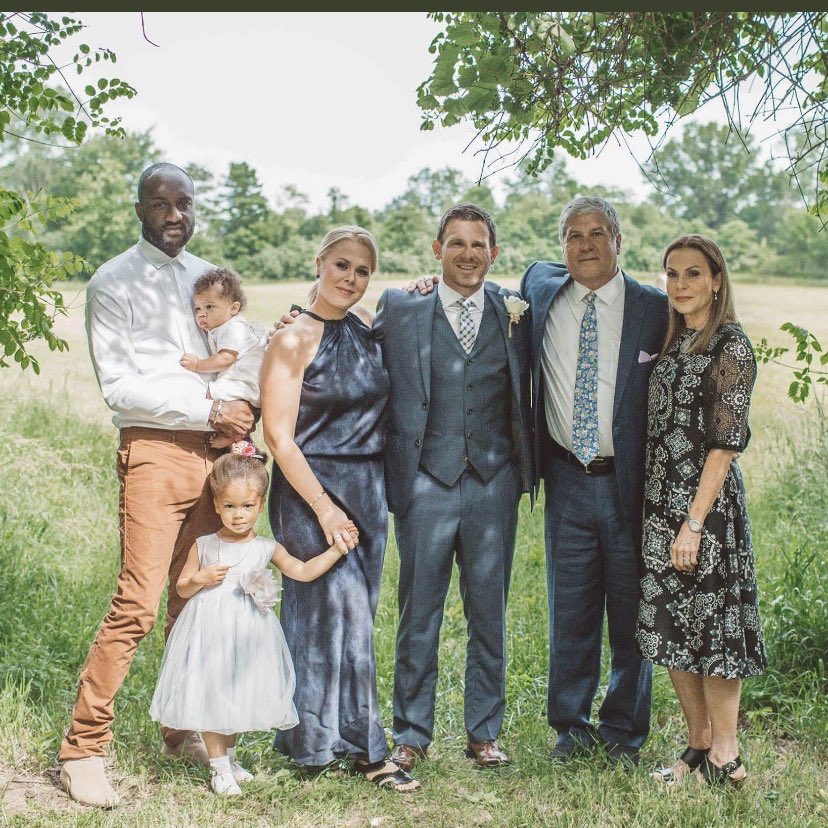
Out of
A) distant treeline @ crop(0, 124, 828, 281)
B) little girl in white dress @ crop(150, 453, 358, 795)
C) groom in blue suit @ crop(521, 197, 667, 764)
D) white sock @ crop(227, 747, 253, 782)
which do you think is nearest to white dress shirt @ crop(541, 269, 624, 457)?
groom in blue suit @ crop(521, 197, 667, 764)

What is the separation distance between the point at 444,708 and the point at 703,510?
1864 millimetres

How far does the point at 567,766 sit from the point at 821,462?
349cm

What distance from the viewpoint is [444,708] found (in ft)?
15.4

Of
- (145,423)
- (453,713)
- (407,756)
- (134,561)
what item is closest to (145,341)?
(145,423)

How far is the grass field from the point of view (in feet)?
11.6

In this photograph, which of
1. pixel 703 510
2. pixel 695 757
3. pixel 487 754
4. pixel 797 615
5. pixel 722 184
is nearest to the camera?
pixel 703 510

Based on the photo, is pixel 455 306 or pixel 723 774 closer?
pixel 723 774

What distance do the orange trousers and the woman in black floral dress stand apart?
5.97ft

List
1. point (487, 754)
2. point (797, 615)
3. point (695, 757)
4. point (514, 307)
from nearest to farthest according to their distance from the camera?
point (695, 757) → point (514, 307) → point (487, 754) → point (797, 615)

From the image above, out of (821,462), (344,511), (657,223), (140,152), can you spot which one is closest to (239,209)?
(140,152)

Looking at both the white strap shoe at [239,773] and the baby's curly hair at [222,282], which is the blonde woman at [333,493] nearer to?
the white strap shoe at [239,773]

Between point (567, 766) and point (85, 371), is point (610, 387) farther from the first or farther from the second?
point (85, 371)

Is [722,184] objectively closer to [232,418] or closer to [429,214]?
[429,214]

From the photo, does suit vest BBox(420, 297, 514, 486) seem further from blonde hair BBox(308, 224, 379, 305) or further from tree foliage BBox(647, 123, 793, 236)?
tree foliage BBox(647, 123, 793, 236)
